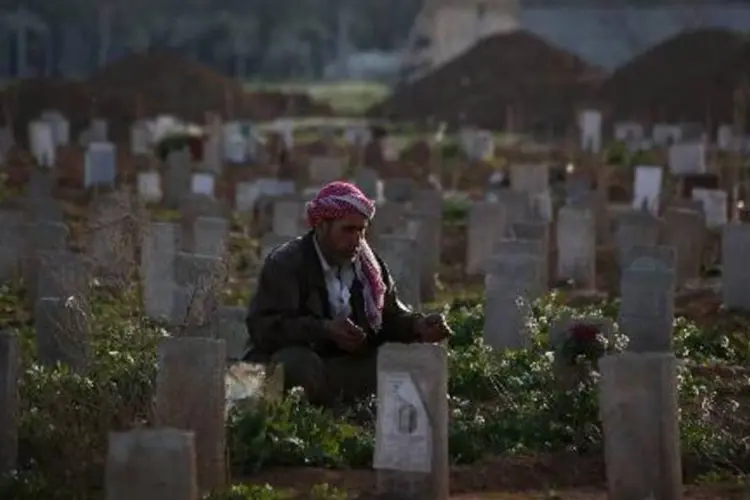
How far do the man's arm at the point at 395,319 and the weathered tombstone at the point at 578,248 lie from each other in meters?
7.23

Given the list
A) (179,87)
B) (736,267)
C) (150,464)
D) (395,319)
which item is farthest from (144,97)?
(150,464)

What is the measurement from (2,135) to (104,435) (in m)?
25.8

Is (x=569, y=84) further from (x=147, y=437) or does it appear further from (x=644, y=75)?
(x=147, y=437)

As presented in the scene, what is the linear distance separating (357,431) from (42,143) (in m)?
24.7

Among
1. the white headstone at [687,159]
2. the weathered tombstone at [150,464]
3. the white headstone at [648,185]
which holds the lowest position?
the weathered tombstone at [150,464]

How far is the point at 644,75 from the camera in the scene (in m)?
50.7

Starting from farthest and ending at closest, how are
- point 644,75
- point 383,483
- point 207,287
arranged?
point 644,75, point 207,287, point 383,483

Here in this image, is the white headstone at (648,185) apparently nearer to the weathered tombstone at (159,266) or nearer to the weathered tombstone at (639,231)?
the weathered tombstone at (639,231)

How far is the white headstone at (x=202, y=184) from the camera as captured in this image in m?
24.2

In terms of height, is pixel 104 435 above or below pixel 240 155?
below

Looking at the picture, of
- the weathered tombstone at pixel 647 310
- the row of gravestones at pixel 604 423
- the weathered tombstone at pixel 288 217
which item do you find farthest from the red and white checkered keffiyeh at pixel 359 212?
the weathered tombstone at pixel 288 217

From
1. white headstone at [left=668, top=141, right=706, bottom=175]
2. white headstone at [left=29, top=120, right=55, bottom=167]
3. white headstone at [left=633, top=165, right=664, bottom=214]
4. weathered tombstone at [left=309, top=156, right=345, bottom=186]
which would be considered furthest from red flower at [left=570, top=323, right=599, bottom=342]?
white headstone at [left=29, top=120, right=55, bottom=167]

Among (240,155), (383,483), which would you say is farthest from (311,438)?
(240,155)

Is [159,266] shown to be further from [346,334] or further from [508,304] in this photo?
[346,334]
